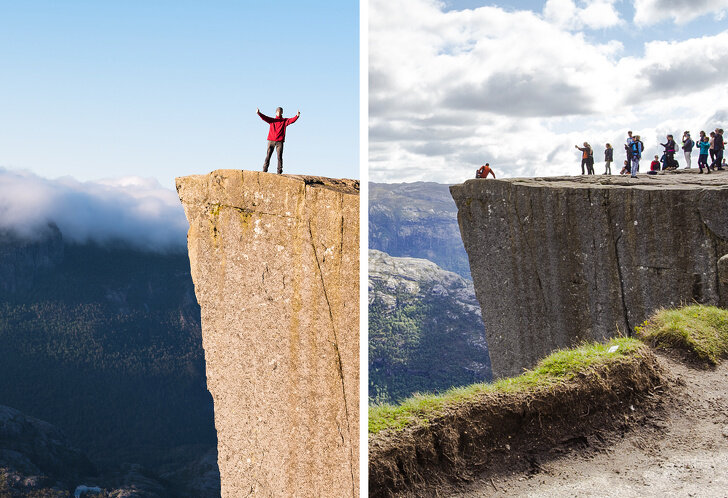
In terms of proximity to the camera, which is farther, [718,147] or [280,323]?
[718,147]

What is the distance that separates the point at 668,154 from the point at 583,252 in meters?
4.82

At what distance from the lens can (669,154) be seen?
14.7 m

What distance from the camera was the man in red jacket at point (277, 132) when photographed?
567 centimetres

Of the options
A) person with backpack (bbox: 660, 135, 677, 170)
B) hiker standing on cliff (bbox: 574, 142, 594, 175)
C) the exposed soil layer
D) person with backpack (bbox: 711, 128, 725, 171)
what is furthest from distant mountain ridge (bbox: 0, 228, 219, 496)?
the exposed soil layer

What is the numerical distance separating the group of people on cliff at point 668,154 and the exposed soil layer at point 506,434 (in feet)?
34.9

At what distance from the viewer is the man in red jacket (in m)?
5.67

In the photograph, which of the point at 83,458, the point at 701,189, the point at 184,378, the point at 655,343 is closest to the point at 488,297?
the point at 701,189

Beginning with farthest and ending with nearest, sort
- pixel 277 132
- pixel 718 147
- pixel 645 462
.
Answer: pixel 718 147
pixel 277 132
pixel 645 462

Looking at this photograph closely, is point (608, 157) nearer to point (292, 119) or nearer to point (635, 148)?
point (635, 148)

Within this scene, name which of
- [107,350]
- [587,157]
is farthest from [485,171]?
[107,350]

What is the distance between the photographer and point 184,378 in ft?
239

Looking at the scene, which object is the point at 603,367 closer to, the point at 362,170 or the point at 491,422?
the point at 491,422

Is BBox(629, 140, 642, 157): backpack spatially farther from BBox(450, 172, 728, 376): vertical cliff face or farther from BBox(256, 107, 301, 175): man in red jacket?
BBox(256, 107, 301, 175): man in red jacket

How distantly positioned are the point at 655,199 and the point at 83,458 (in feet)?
210
